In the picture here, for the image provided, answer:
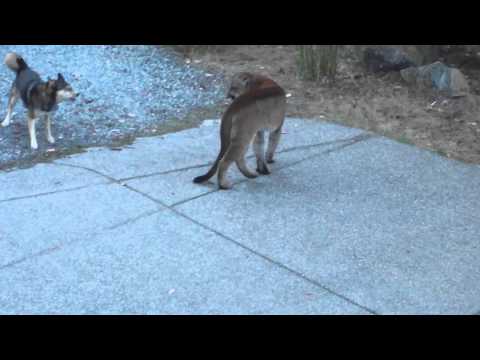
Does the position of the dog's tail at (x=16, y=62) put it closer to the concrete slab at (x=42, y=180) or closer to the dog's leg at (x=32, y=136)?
the dog's leg at (x=32, y=136)

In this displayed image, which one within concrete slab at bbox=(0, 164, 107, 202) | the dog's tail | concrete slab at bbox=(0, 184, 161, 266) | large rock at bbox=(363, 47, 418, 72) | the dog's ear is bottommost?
concrete slab at bbox=(0, 184, 161, 266)

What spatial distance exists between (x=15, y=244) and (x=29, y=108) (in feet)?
9.51

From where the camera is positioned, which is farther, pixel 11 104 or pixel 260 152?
pixel 11 104

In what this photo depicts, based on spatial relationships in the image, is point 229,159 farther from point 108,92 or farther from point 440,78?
point 440,78

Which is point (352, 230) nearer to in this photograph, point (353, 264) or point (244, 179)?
point (353, 264)

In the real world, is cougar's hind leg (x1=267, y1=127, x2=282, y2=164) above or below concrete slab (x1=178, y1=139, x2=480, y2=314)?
above

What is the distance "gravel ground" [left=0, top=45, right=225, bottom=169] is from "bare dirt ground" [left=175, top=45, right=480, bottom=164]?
2.62 ft

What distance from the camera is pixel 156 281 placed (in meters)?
4.61

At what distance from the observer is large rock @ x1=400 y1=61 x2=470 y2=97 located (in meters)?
8.92

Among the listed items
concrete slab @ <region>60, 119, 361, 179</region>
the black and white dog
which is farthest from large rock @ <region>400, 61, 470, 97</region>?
the black and white dog

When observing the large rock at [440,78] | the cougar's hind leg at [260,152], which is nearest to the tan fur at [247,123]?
the cougar's hind leg at [260,152]

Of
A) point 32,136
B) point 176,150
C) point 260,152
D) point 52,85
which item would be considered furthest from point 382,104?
point 32,136

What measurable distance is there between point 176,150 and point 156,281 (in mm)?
2903

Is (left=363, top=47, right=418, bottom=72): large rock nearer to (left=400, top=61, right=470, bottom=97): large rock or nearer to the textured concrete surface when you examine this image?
(left=400, top=61, right=470, bottom=97): large rock
